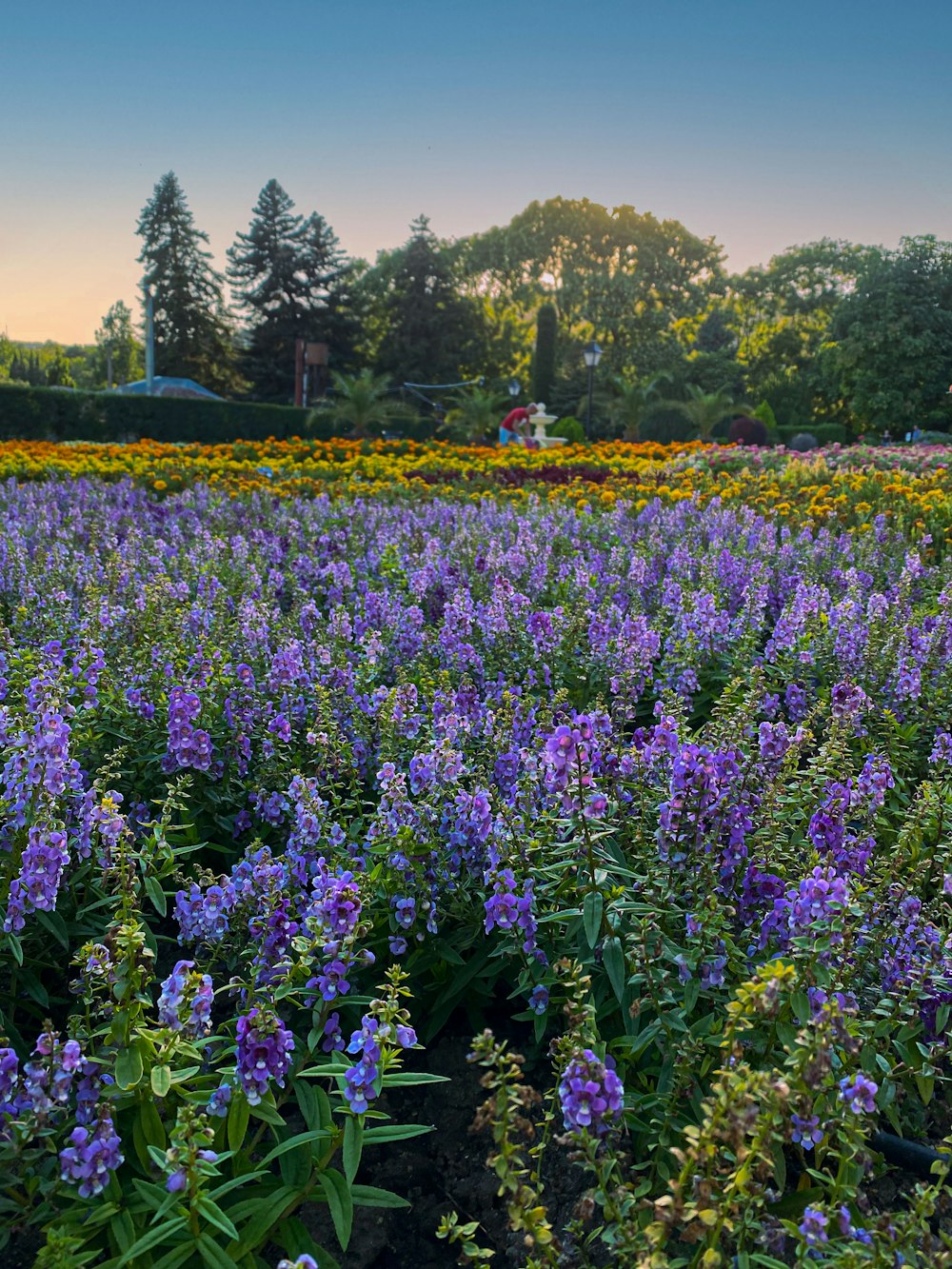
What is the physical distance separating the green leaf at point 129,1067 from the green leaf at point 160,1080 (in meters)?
0.03

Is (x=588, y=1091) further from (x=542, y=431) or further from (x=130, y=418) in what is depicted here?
(x=130, y=418)

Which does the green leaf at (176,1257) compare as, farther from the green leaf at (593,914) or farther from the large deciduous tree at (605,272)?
the large deciduous tree at (605,272)

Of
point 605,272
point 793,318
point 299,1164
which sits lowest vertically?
point 299,1164

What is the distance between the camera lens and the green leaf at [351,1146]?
189 centimetres

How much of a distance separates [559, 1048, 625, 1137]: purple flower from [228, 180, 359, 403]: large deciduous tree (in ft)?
167

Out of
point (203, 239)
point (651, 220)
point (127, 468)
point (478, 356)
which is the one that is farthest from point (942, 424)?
point (203, 239)

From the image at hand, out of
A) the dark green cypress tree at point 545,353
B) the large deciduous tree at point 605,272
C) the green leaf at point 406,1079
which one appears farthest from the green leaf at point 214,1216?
the large deciduous tree at point 605,272

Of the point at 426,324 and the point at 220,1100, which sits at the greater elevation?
the point at 426,324

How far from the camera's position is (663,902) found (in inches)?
99.7

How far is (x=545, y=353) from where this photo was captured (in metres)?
44.1

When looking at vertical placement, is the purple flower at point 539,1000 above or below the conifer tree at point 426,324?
below

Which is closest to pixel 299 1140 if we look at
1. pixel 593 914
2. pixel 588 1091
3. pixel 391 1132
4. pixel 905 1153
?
pixel 391 1132

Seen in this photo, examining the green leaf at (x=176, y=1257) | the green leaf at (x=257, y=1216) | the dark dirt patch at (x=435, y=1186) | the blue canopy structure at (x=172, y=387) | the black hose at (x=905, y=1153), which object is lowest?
the dark dirt patch at (x=435, y=1186)

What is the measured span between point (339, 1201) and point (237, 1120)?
0.26m
